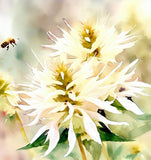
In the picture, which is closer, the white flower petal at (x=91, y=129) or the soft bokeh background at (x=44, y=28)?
the white flower petal at (x=91, y=129)

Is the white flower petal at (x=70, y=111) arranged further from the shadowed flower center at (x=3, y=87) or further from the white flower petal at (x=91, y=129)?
the shadowed flower center at (x=3, y=87)

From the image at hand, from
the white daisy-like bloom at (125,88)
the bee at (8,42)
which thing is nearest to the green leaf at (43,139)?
the white daisy-like bloom at (125,88)

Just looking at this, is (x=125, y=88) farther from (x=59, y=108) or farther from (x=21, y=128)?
(x=21, y=128)

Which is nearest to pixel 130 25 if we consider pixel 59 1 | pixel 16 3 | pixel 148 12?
pixel 148 12

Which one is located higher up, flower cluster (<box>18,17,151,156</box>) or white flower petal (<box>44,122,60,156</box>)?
flower cluster (<box>18,17,151,156</box>)

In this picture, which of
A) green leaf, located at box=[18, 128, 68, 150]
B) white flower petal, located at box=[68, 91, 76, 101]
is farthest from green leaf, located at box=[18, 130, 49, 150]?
white flower petal, located at box=[68, 91, 76, 101]

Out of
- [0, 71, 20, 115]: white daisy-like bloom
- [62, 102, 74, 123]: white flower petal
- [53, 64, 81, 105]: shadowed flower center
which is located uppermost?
[0, 71, 20, 115]: white daisy-like bloom

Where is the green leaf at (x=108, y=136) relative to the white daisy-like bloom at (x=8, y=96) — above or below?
below

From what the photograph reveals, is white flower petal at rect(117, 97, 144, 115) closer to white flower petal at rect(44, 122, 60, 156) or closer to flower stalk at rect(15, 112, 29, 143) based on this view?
white flower petal at rect(44, 122, 60, 156)
